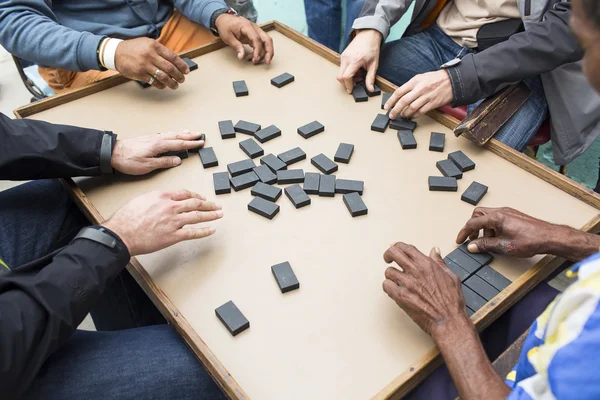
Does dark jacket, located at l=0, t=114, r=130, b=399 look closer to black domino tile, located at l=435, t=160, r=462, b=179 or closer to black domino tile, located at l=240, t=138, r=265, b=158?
black domino tile, located at l=240, t=138, r=265, b=158

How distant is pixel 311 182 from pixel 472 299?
572mm

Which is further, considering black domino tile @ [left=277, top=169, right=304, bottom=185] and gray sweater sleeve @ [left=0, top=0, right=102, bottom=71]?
gray sweater sleeve @ [left=0, top=0, right=102, bottom=71]

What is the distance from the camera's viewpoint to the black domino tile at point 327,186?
1.42 metres

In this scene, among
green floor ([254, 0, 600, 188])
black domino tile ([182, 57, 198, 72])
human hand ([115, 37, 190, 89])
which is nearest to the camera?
human hand ([115, 37, 190, 89])

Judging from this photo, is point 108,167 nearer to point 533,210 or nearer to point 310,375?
point 310,375

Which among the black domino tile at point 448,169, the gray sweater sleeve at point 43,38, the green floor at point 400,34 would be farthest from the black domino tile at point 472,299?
the green floor at point 400,34

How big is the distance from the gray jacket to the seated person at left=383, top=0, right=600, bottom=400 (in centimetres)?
A: 65

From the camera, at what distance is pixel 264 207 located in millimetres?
1376

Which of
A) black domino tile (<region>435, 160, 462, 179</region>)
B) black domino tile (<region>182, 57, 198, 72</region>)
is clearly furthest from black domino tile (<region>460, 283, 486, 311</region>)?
black domino tile (<region>182, 57, 198, 72</region>)

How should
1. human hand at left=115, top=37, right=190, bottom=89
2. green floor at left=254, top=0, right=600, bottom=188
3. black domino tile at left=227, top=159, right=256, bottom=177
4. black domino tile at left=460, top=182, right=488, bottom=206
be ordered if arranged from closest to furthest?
black domino tile at left=460, top=182, right=488, bottom=206 < black domino tile at left=227, top=159, right=256, bottom=177 < human hand at left=115, top=37, right=190, bottom=89 < green floor at left=254, top=0, right=600, bottom=188

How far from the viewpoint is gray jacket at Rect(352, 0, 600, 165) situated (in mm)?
1702

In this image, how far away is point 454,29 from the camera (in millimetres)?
2162

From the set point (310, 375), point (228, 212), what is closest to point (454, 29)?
point (228, 212)

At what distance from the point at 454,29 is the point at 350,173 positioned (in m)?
1.11
